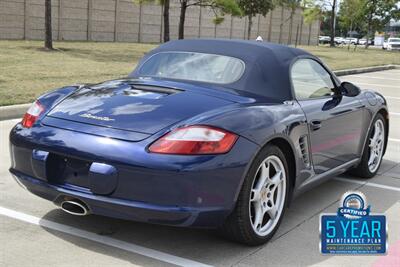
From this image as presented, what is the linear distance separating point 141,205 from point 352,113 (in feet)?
8.87

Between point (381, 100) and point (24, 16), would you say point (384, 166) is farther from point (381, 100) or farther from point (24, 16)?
point (24, 16)

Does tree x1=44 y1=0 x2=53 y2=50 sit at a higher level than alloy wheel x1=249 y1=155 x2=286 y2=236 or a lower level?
higher

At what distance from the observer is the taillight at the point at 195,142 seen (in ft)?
11.3

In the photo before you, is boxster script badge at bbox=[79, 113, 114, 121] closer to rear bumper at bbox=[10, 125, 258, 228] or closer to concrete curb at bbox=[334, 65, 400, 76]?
rear bumper at bbox=[10, 125, 258, 228]

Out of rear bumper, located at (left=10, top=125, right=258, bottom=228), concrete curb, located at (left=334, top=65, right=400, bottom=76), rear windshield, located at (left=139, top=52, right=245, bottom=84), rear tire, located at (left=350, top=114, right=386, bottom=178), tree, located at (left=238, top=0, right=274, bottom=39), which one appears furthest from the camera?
tree, located at (left=238, top=0, right=274, bottom=39)

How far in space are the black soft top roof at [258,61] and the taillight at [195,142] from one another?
955 millimetres

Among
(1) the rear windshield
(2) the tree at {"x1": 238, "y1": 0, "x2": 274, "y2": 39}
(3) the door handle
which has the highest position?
(2) the tree at {"x1": 238, "y1": 0, "x2": 274, "y2": 39}

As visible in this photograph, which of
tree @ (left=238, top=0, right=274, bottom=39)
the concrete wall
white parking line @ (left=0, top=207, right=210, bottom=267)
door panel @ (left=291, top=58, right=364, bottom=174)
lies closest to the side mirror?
door panel @ (left=291, top=58, right=364, bottom=174)

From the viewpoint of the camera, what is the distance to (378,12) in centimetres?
5169

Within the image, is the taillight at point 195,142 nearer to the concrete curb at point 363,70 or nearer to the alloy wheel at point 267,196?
the alloy wheel at point 267,196

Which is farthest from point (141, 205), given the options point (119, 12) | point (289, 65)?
point (119, 12)

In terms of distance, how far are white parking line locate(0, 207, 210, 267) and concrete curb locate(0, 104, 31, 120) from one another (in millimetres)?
4280

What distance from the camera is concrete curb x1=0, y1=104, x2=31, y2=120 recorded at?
27.8 feet

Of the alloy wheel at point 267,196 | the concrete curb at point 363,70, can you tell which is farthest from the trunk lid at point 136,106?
the concrete curb at point 363,70
